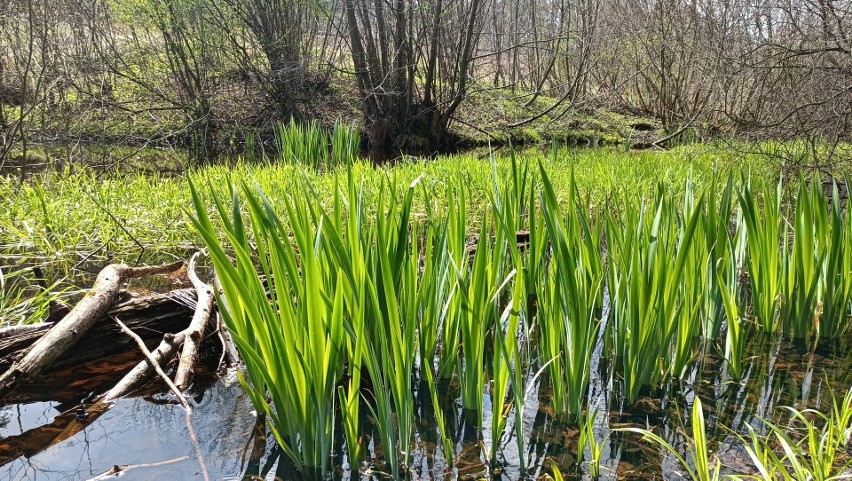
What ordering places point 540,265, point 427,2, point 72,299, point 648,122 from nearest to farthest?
point 540,265 < point 72,299 < point 427,2 < point 648,122

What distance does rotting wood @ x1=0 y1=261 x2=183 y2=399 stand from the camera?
184 cm

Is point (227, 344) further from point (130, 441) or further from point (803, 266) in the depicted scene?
point (803, 266)

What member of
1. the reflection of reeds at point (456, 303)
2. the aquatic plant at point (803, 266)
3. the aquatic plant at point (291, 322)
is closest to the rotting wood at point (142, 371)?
the reflection of reeds at point (456, 303)

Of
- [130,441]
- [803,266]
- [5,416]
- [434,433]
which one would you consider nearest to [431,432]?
[434,433]

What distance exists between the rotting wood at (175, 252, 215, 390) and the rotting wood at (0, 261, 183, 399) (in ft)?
1.01

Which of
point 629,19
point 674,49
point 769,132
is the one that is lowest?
point 769,132

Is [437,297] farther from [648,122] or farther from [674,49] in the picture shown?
[648,122]

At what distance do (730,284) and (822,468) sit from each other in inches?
39.3

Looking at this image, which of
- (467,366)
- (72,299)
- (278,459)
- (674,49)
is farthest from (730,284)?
(674,49)

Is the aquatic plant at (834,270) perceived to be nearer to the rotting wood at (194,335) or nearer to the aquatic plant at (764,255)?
the aquatic plant at (764,255)

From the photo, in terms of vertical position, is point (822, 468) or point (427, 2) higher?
point (427, 2)

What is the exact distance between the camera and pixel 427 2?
998 cm

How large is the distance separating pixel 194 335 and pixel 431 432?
96 centimetres

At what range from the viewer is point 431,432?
1.86m
